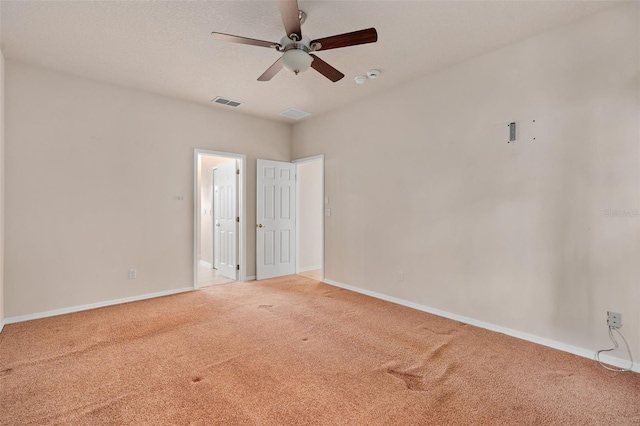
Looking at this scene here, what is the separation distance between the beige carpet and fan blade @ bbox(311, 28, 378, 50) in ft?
8.52

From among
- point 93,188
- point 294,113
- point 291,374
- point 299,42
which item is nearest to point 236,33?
point 299,42

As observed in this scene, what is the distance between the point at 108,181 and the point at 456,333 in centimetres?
464

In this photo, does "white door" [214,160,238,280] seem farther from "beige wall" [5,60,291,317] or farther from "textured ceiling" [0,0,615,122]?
"textured ceiling" [0,0,615,122]

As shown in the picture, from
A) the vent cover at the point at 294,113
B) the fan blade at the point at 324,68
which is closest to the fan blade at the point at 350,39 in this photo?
the fan blade at the point at 324,68

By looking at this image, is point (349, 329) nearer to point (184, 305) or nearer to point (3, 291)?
point (184, 305)

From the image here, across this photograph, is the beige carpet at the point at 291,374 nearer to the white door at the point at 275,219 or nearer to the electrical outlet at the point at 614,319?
the electrical outlet at the point at 614,319

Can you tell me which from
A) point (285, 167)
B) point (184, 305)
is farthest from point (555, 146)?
point (184, 305)

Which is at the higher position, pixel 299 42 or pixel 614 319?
pixel 299 42

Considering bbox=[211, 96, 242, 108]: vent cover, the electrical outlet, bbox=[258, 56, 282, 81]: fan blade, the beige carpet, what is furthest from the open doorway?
the electrical outlet

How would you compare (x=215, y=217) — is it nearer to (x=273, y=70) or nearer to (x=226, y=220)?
(x=226, y=220)

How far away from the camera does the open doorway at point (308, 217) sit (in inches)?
237

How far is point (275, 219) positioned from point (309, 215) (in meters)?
0.88

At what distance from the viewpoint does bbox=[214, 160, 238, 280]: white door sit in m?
5.41

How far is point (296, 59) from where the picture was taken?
2.42 m
